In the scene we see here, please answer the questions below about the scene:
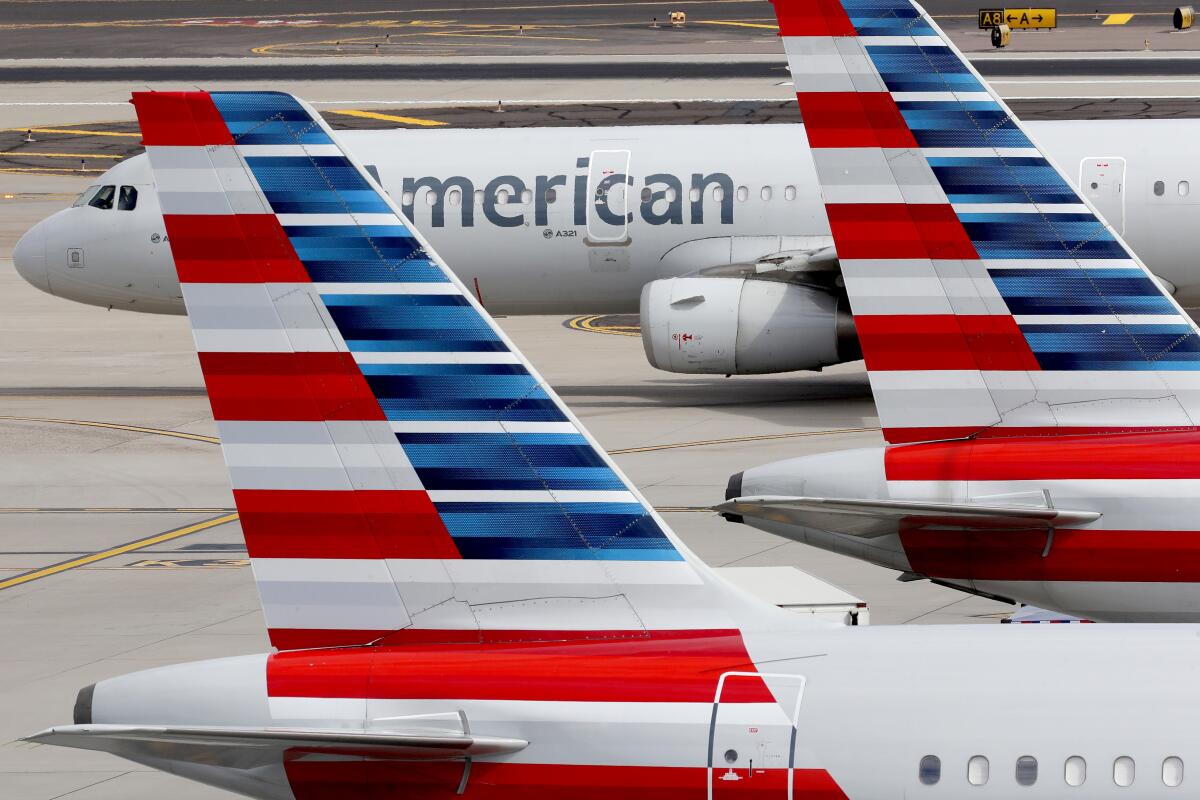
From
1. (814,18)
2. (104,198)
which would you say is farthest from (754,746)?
(104,198)

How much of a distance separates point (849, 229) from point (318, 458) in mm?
6440

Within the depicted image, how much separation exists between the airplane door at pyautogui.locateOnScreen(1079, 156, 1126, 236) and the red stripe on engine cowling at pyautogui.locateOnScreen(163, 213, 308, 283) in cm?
2549

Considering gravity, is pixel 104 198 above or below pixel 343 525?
above

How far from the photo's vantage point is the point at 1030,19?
349 ft

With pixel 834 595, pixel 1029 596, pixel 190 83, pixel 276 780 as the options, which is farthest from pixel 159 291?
pixel 190 83

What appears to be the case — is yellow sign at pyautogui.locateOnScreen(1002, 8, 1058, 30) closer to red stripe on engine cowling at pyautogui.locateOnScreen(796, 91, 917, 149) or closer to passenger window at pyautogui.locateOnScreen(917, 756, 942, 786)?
red stripe on engine cowling at pyautogui.locateOnScreen(796, 91, 917, 149)

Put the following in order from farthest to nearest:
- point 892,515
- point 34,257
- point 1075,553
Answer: point 34,257 < point 1075,553 < point 892,515

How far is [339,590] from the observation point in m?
11.3

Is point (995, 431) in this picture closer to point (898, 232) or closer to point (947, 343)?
point (947, 343)

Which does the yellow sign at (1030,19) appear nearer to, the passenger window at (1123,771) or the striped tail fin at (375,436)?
the striped tail fin at (375,436)

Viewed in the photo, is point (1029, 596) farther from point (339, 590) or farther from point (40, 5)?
point (40, 5)

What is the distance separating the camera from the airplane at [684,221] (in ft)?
112

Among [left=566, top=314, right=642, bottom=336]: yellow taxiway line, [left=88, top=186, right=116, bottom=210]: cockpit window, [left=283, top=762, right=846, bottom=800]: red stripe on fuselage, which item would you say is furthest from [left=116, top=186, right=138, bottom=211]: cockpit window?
[left=283, top=762, right=846, bottom=800]: red stripe on fuselage

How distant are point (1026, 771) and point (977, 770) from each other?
0.23 m
